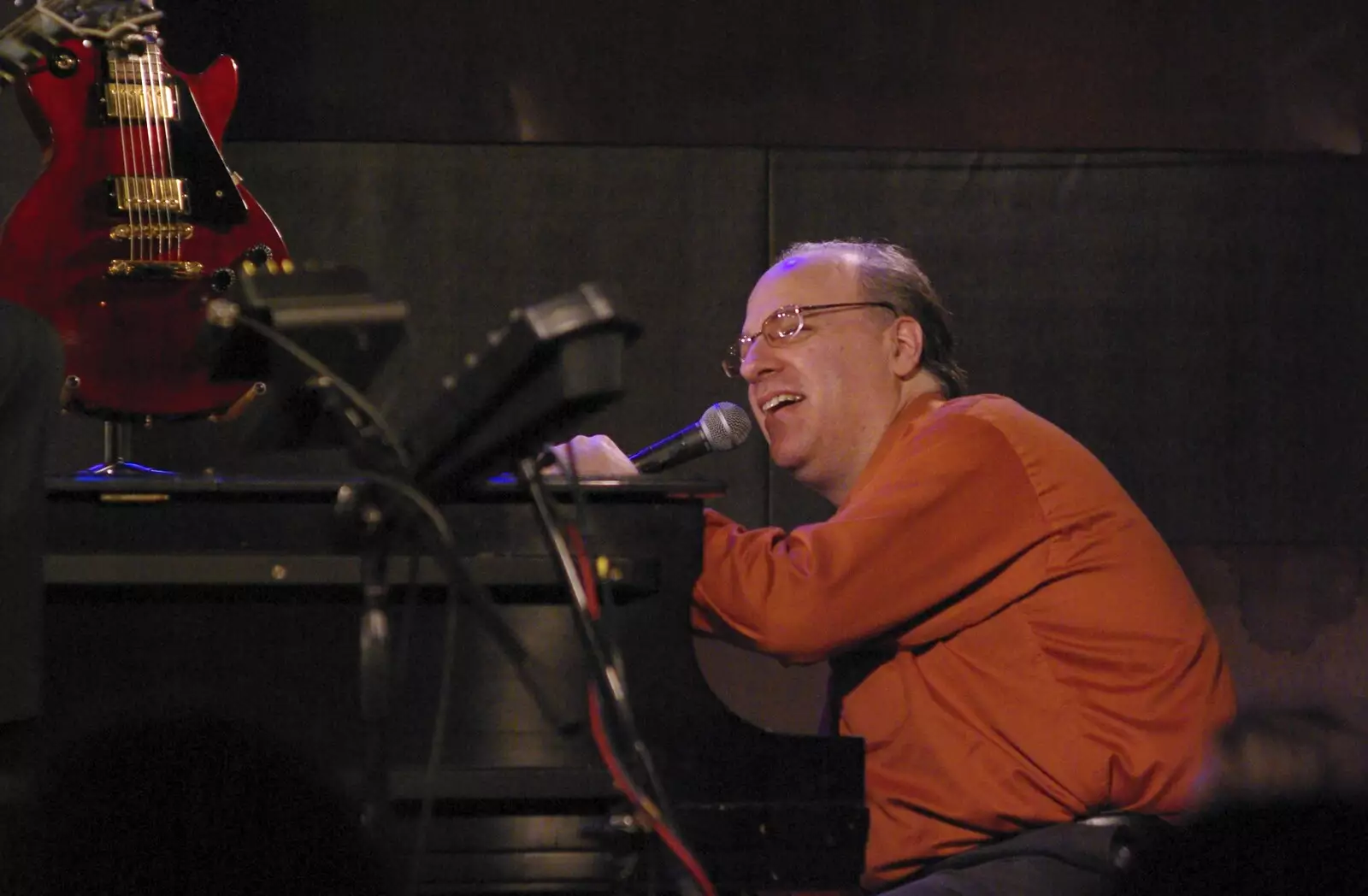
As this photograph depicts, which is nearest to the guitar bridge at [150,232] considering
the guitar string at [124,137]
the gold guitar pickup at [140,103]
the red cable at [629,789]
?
the guitar string at [124,137]

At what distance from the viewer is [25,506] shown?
2.01 metres

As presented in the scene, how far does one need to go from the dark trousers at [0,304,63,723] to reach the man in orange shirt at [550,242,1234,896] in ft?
2.48

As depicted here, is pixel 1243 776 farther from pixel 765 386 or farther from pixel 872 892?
pixel 765 386

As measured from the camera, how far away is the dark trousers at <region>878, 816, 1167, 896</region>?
2326 mm

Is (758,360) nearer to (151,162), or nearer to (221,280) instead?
(221,280)

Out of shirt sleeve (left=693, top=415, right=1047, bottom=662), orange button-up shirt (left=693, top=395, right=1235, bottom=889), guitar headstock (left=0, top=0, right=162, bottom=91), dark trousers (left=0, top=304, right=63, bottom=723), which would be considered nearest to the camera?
dark trousers (left=0, top=304, right=63, bottom=723)

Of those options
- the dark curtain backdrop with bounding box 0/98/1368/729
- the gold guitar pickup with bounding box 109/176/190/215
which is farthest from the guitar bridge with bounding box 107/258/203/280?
the dark curtain backdrop with bounding box 0/98/1368/729

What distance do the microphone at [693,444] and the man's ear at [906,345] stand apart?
0.55m

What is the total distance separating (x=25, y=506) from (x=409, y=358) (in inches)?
84.0

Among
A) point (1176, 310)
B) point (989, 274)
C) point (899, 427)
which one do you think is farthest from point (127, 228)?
point (1176, 310)

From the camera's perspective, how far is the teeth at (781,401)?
2.87m


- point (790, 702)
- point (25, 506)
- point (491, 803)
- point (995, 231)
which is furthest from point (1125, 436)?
point (25, 506)

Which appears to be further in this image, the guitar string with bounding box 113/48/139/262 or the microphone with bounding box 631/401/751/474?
the guitar string with bounding box 113/48/139/262

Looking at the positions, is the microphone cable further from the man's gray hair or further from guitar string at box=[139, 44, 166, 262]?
guitar string at box=[139, 44, 166, 262]
